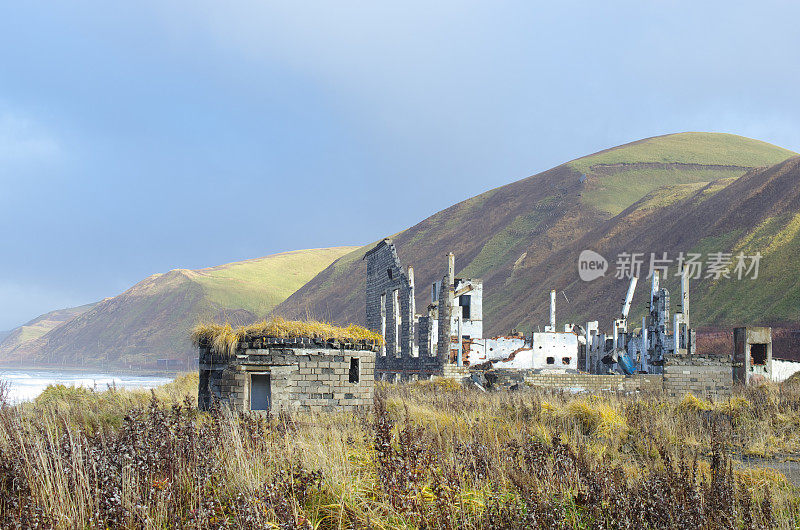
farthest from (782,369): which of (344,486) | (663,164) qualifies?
(663,164)

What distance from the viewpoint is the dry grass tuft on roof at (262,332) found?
13.2m

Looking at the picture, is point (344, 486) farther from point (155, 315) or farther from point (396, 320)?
point (155, 315)

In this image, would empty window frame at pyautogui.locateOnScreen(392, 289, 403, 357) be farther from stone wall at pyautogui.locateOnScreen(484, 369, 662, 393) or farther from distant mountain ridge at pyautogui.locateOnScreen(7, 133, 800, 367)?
distant mountain ridge at pyautogui.locateOnScreen(7, 133, 800, 367)

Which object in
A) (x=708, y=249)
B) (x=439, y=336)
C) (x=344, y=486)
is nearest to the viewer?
(x=344, y=486)

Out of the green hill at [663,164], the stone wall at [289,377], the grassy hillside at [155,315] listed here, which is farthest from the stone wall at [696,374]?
the grassy hillside at [155,315]

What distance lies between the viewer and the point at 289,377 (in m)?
13.3

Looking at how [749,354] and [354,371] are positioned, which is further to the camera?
[749,354]

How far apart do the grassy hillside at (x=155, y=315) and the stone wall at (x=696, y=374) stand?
97930 millimetres

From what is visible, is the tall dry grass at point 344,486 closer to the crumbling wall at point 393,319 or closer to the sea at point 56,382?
the crumbling wall at point 393,319

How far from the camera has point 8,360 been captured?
Result: 136750 millimetres

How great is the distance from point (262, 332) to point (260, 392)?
144 cm

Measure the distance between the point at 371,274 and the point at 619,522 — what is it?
25.8 meters

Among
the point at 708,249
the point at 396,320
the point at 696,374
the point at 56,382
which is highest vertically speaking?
the point at 708,249

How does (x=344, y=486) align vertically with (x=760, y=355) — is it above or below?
above
